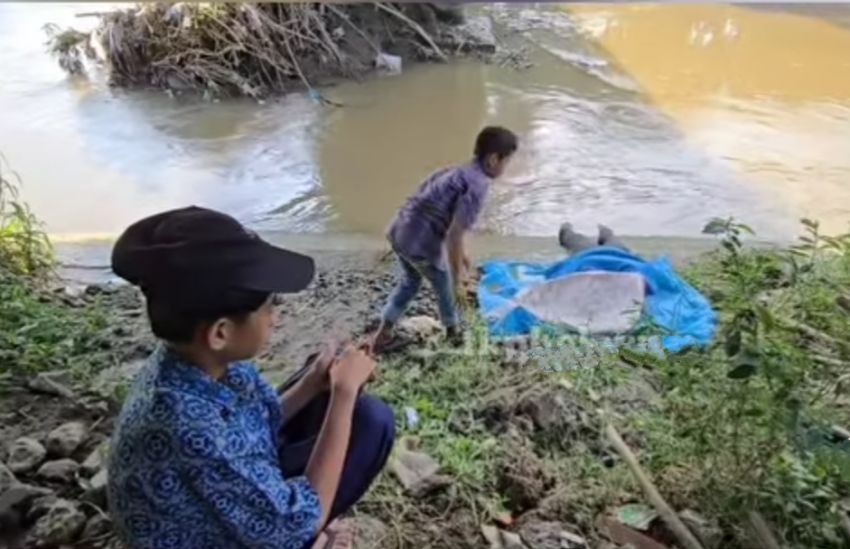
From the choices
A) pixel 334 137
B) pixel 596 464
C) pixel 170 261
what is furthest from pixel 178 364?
pixel 334 137

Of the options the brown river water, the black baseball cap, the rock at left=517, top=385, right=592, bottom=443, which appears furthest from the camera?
the brown river water

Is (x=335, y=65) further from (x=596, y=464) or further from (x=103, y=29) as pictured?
(x=596, y=464)

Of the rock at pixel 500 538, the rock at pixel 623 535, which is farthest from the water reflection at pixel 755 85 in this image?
the rock at pixel 500 538

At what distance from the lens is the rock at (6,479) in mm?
2031

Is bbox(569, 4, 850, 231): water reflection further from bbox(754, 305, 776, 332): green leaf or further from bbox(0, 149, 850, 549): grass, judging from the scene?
bbox(754, 305, 776, 332): green leaf

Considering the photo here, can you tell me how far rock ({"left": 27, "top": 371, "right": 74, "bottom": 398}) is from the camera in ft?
8.03

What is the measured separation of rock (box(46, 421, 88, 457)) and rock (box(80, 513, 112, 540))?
0.98ft

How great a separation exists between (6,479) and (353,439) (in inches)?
37.0

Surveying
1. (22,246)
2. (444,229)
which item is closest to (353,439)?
(444,229)

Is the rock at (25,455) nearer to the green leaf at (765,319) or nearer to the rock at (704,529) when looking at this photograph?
the rock at (704,529)

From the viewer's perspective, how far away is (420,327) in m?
2.79

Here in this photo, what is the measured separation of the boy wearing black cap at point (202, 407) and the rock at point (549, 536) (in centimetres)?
69

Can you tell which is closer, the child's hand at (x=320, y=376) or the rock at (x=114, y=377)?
the child's hand at (x=320, y=376)

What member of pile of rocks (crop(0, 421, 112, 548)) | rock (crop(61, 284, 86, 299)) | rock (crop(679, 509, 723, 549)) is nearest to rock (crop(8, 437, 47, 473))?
pile of rocks (crop(0, 421, 112, 548))
